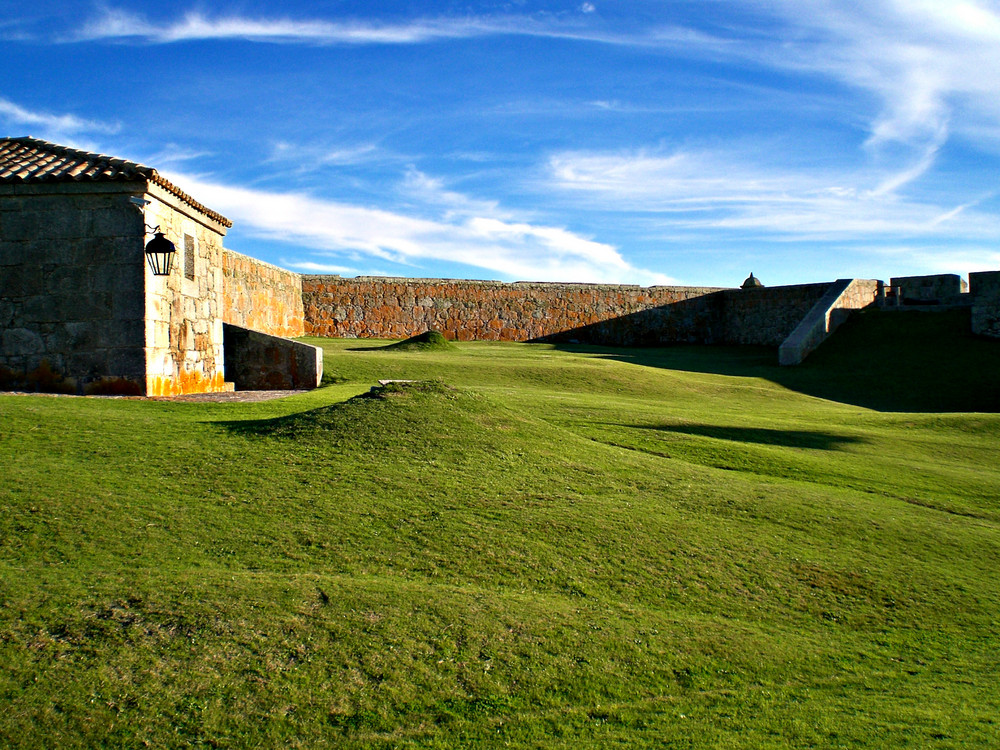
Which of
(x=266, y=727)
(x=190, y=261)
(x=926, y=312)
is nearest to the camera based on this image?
(x=266, y=727)

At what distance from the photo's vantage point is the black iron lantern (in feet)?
35.8

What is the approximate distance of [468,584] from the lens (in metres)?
5.19

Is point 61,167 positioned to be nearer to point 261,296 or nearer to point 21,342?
point 21,342

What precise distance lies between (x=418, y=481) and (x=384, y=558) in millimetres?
1462

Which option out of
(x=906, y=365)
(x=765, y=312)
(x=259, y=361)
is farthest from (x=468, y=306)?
(x=906, y=365)

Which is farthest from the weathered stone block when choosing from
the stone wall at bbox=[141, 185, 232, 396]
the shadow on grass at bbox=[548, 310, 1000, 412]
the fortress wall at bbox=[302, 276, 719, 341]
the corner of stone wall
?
the corner of stone wall

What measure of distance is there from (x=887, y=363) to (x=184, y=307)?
621 inches

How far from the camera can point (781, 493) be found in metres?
7.80

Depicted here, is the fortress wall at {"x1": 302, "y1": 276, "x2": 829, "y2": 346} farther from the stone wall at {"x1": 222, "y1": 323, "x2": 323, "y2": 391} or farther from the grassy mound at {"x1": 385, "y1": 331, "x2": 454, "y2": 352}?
the stone wall at {"x1": 222, "y1": 323, "x2": 323, "y2": 391}

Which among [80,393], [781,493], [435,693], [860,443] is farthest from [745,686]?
[80,393]

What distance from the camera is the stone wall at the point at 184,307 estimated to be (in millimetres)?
11203

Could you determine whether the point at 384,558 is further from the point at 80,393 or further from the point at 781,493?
the point at 80,393

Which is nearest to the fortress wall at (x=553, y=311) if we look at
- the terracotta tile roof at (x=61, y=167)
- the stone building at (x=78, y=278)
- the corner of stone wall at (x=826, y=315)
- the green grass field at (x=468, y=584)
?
the corner of stone wall at (x=826, y=315)

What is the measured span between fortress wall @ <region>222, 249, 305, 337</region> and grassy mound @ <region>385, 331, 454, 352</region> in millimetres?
3062
